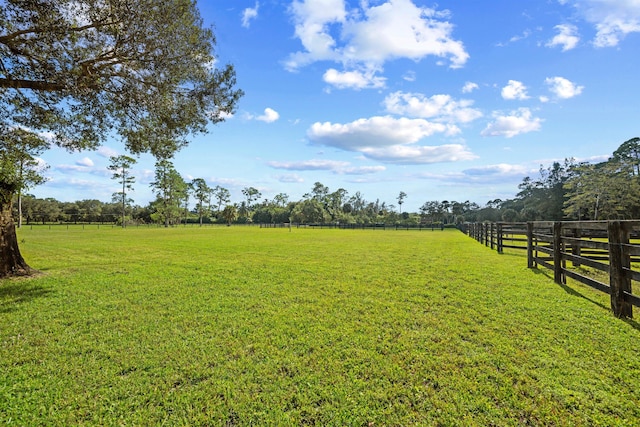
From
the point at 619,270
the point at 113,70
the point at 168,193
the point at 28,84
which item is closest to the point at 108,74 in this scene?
the point at 113,70

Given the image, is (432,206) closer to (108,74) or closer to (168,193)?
(168,193)

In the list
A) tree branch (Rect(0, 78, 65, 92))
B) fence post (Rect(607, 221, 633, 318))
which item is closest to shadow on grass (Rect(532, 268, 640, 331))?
fence post (Rect(607, 221, 633, 318))

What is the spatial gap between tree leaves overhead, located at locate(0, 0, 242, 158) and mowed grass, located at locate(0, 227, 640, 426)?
13.1 ft

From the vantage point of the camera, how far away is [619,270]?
444 cm

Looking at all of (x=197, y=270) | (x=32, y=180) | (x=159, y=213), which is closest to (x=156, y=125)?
(x=32, y=180)

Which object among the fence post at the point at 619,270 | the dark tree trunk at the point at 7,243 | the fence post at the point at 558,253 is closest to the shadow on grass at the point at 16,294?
the dark tree trunk at the point at 7,243

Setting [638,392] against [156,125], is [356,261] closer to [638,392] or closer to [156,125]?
[156,125]

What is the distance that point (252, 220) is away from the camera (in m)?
94.1

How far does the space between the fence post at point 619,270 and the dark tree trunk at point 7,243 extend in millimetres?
11838

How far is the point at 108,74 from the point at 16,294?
4706mm

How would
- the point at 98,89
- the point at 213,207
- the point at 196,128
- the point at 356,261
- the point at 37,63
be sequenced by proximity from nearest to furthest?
the point at 37,63 → the point at 98,89 → the point at 196,128 → the point at 356,261 → the point at 213,207

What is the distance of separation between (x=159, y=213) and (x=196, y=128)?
6169 centimetres

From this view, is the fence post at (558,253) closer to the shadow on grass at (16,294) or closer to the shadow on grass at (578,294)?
the shadow on grass at (578,294)

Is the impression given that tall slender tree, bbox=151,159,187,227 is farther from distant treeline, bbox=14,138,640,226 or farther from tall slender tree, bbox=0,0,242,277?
tall slender tree, bbox=0,0,242,277
